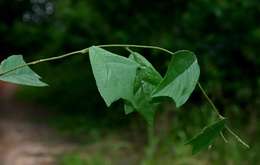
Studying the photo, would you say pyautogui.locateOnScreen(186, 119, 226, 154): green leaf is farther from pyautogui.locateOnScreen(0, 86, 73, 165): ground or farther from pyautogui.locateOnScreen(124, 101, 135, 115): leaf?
pyautogui.locateOnScreen(0, 86, 73, 165): ground

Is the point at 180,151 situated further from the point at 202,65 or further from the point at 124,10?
the point at 124,10

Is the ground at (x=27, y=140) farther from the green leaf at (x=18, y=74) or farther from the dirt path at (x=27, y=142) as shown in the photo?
the green leaf at (x=18, y=74)

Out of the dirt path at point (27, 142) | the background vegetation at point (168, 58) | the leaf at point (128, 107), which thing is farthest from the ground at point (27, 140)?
the leaf at point (128, 107)

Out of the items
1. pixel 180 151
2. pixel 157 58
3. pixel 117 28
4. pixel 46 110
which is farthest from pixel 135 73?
pixel 46 110

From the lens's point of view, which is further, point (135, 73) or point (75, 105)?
point (75, 105)

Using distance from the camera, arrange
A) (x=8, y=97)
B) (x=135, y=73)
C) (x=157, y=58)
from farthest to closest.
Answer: (x=8, y=97) < (x=157, y=58) < (x=135, y=73)

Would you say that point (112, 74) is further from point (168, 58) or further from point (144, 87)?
point (168, 58)
